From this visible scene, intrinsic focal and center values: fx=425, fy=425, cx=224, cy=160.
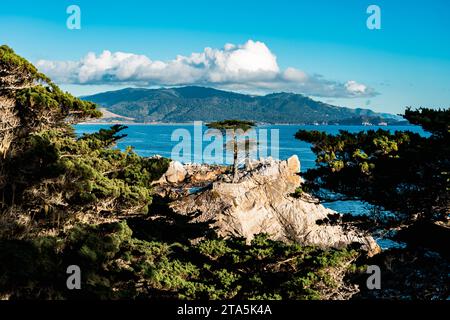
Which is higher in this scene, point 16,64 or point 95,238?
point 16,64

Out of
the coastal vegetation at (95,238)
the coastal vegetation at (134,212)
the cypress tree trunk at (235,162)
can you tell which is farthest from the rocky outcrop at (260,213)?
the coastal vegetation at (134,212)

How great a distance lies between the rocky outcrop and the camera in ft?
73.7

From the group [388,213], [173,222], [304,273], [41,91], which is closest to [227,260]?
[304,273]

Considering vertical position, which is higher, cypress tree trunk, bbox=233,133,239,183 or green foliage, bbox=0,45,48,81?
green foliage, bbox=0,45,48,81

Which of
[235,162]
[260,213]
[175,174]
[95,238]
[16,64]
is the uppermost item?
[16,64]

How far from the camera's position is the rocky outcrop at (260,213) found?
22.5 metres

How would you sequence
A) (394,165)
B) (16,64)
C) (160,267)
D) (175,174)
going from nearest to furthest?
(394,165)
(160,267)
(16,64)
(175,174)

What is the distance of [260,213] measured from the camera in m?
Result: 24.3

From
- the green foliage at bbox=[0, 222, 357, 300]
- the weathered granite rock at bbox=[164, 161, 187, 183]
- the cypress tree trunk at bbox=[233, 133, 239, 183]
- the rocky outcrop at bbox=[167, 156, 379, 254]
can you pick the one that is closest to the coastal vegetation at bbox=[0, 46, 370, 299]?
the green foliage at bbox=[0, 222, 357, 300]

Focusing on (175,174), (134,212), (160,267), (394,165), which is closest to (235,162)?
(175,174)

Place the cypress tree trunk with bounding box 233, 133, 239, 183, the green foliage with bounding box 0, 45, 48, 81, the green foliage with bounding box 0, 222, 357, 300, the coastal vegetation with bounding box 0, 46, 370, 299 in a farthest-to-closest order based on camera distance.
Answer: the cypress tree trunk with bounding box 233, 133, 239, 183, the green foliage with bounding box 0, 45, 48, 81, the coastal vegetation with bounding box 0, 46, 370, 299, the green foliage with bounding box 0, 222, 357, 300

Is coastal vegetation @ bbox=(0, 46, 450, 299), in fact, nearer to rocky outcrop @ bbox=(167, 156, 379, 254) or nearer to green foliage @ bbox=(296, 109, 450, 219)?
green foliage @ bbox=(296, 109, 450, 219)

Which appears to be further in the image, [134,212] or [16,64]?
[134,212]

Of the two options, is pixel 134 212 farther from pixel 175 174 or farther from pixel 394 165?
pixel 175 174
